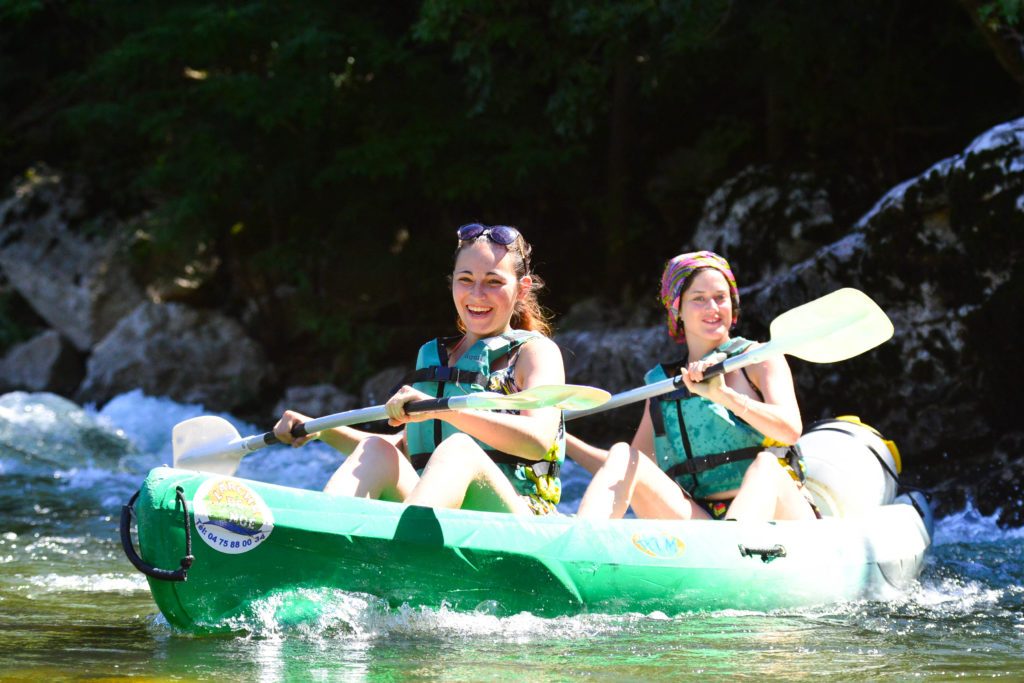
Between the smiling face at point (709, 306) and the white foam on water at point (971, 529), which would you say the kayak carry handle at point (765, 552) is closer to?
the smiling face at point (709, 306)

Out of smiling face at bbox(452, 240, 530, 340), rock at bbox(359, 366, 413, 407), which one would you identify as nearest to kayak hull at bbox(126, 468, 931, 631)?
smiling face at bbox(452, 240, 530, 340)

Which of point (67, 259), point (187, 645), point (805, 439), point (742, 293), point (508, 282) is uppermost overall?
point (67, 259)

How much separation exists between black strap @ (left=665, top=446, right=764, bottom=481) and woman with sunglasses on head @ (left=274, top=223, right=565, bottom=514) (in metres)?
0.48

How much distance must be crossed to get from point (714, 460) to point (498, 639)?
40.0 inches

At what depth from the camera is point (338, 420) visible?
3.27m

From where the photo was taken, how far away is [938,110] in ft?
27.9

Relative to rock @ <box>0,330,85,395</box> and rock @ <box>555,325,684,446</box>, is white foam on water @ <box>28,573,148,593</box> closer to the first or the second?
rock @ <box>555,325,684,446</box>

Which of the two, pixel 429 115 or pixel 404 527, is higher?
pixel 429 115

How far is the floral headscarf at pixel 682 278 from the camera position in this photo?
12.3ft

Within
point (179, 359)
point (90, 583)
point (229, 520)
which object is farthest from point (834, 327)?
point (179, 359)

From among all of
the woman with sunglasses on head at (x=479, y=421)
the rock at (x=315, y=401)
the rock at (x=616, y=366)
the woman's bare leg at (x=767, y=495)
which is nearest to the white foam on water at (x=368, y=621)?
the woman with sunglasses on head at (x=479, y=421)

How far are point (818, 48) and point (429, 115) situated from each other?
9.57 feet

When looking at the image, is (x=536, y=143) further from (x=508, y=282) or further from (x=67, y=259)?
(x=508, y=282)

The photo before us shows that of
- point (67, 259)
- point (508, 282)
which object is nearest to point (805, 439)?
point (508, 282)
